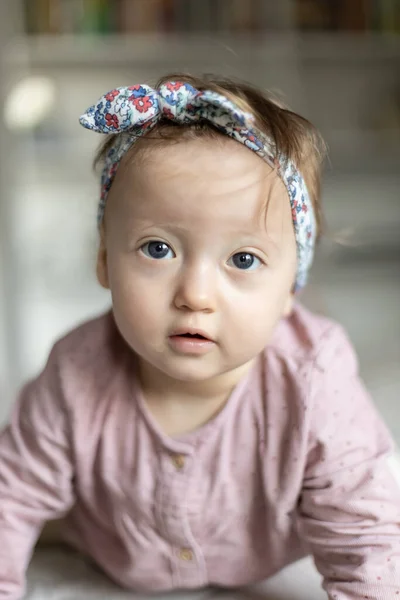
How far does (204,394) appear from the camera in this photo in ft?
2.35

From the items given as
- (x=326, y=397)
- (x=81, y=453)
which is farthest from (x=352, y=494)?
(x=81, y=453)

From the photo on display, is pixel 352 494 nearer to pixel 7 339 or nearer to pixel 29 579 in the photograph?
pixel 29 579

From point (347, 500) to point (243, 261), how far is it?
238 mm

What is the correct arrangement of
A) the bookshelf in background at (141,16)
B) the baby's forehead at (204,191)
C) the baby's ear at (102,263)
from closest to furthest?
the baby's forehead at (204,191)
the baby's ear at (102,263)
the bookshelf in background at (141,16)

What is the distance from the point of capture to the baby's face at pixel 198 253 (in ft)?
1.93

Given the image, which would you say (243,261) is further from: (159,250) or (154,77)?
(154,77)

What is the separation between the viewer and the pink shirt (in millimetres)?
674

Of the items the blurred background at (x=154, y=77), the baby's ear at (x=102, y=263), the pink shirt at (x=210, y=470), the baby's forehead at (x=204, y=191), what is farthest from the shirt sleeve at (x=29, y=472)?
the blurred background at (x=154, y=77)

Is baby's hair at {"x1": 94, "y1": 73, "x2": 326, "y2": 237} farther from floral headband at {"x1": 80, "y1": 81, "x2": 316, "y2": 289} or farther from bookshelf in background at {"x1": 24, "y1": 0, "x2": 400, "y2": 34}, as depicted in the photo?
bookshelf in background at {"x1": 24, "y1": 0, "x2": 400, "y2": 34}

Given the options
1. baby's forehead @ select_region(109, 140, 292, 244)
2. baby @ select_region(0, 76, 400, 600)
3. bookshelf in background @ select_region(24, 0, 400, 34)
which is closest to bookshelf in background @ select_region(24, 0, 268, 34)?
bookshelf in background @ select_region(24, 0, 400, 34)

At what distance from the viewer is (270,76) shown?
231cm

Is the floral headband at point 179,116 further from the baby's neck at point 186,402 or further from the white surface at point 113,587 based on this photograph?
the white surface at point 113,587

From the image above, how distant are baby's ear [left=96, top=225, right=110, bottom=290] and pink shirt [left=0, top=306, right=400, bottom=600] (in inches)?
3.1

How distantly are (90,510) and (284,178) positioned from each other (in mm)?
396
